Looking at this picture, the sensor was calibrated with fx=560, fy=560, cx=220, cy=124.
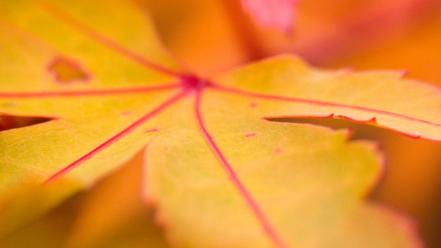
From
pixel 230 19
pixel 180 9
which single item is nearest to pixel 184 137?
pixel 230 19

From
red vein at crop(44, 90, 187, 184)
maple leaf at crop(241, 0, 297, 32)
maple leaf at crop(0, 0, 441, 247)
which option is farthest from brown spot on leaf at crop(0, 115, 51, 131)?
maple leaf at crop(241, 0, 297, 32)

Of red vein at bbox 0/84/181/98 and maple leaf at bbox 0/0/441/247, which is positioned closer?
maple leaf at bbox 0/0/441/247

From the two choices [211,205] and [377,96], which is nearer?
[211,205]

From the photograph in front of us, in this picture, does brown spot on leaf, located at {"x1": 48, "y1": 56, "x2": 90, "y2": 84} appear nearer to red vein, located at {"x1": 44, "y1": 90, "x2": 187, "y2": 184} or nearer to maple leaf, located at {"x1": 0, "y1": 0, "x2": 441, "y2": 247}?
maple leaf, located at {"x1": 0, "y1": 0, "x2": 441, "y2": 247}

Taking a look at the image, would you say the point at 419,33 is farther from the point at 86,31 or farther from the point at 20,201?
the point at 20,201

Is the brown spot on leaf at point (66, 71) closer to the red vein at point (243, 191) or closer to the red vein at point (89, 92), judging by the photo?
the red vein at point (89, 92)

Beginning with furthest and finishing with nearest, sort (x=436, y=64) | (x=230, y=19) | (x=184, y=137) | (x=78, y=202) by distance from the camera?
1. (x=436, y=64)
2. (x=230, y=19)
3. (x=78, y=202)
4. (x=184, y=137)
